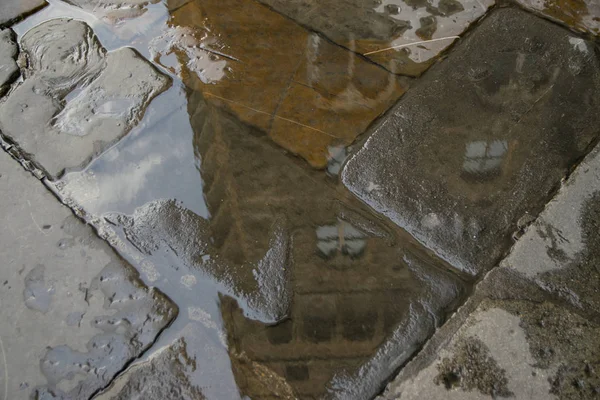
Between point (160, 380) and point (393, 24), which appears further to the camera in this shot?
point (393, 24)

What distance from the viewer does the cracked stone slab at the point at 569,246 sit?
174 centimetres

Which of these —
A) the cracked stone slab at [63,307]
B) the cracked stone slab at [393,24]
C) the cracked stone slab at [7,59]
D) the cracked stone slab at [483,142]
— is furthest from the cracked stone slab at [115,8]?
the cracked stone slab at [483,142]

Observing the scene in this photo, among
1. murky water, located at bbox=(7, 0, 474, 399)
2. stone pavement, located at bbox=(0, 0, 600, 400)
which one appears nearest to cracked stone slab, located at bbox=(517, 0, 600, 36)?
stone pavement, located at bbox=(0, 0, 600, 400)

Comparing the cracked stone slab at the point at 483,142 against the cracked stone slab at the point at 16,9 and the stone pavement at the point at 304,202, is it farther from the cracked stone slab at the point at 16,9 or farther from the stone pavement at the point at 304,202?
the cracked stone slab at the point at 16,9

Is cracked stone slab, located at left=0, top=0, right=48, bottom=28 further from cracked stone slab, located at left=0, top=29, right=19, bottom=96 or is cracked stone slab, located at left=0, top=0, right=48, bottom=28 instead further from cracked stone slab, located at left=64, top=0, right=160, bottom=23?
cracked stone slab, located at left=64, top=0, right=160, bottom=23

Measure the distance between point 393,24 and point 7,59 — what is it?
5.54ft

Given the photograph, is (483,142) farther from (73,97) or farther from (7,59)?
(7,59)

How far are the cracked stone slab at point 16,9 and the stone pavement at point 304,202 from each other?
13 centimetres

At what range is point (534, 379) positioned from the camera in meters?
1.59

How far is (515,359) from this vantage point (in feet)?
5.33

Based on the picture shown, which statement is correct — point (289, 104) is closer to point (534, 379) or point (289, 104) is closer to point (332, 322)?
point (332, 322)

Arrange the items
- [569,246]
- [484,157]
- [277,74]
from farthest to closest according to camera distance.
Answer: [277,74] → [484,157] → [569,246]

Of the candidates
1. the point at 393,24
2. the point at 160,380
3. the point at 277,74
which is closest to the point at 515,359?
the point at 160,380

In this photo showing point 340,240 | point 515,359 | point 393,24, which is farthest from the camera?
point 393,24
